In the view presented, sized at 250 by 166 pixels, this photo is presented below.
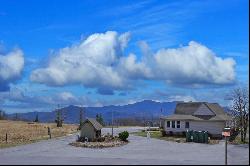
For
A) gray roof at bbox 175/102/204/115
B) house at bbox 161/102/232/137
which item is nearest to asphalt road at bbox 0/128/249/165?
house at bbox 161/102/232/137

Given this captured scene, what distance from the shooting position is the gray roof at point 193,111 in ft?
244

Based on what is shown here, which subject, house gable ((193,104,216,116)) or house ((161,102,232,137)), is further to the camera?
house gable ((193,104,216,116))

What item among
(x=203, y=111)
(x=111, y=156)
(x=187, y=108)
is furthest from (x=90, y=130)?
(x=187, y=108)

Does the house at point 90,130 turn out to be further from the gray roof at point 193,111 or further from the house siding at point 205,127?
the gray roof at point 193,111

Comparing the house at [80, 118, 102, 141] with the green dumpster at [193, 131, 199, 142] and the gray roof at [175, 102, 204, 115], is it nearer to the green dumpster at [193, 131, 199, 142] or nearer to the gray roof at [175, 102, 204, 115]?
the green dumpster at [193, 131, 199, 142]

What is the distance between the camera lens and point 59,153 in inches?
1869

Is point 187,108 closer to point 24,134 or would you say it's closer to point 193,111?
point 193,111

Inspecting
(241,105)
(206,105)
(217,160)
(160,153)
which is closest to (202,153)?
(160,153)

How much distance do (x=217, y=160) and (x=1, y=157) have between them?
18394 millimetres

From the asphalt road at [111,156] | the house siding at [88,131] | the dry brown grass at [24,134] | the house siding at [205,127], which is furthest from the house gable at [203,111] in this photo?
the asphalt road at [111,156]

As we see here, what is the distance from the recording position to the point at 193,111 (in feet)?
254

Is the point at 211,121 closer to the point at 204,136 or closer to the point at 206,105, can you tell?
the point at 206,105

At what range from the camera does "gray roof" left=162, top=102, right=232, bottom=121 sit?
7450 centimetres

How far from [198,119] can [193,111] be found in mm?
3075
